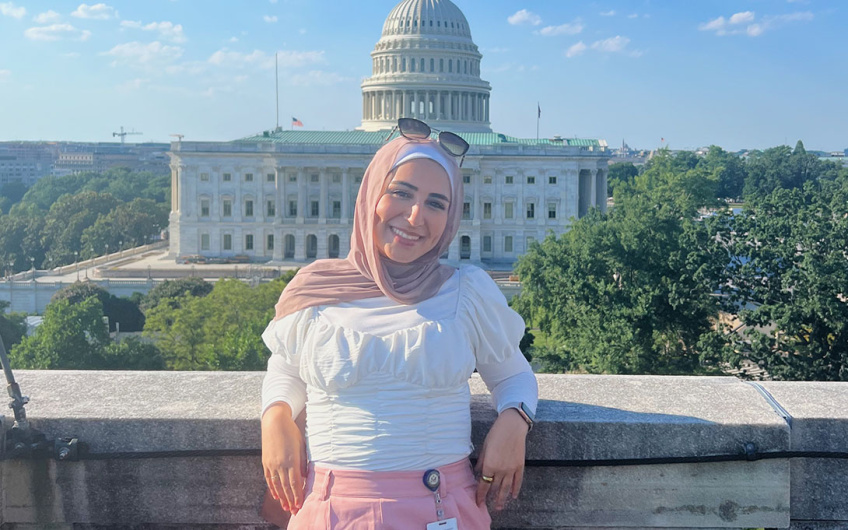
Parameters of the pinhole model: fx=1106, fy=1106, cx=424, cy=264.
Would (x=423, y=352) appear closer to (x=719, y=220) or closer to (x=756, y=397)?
(x=756, y=397)

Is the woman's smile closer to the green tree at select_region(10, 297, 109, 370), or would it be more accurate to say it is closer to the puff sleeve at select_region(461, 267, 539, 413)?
the puff sleeve at select_region(461, 267, 539, 413)

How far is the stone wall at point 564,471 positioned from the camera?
555 cm

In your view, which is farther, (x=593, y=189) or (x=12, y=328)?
(x=593, y=189)

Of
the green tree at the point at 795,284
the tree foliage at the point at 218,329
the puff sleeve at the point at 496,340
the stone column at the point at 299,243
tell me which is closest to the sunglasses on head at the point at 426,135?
the puff sleeve at the point at 496,340

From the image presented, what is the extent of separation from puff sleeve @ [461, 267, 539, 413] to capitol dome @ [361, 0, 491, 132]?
319 ft

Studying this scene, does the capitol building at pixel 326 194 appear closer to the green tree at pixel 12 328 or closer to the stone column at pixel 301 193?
the stone column at pixel 301 193

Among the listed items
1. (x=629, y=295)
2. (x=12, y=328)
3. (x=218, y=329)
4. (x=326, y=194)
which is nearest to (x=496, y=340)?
(x=629, y=295)

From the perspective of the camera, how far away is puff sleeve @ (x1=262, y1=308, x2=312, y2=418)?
16.7ft

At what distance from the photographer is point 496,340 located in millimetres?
5113

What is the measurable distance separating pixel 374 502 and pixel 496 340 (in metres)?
0.94

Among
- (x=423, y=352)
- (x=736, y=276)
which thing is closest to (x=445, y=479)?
(x=423, y=352)

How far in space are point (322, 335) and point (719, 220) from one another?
24.2m

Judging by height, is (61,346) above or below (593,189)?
below

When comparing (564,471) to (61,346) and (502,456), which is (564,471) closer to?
(502,456)
